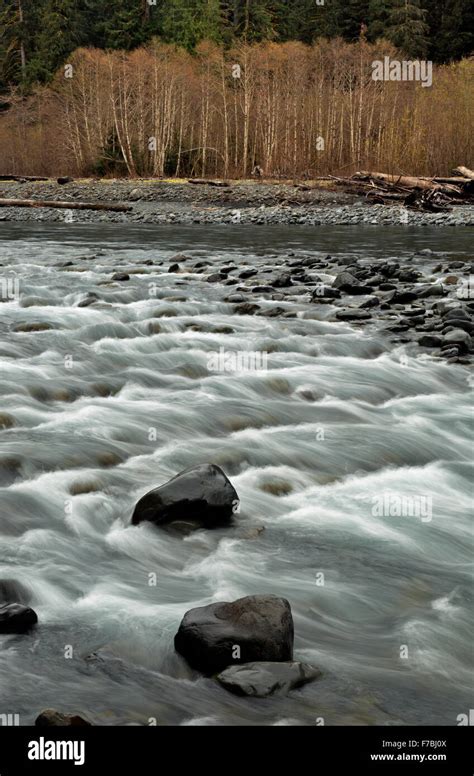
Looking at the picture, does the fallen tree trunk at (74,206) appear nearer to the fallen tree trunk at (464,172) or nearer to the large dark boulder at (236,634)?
the fallen tree trunk at (464,172)

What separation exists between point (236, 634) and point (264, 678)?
192 millimetres

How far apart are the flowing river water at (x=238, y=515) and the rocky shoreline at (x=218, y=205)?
1643 cm

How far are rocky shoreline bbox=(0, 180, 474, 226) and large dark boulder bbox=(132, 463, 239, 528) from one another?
2121 cm

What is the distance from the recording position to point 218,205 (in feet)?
101

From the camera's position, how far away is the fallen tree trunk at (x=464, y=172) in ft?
97.6

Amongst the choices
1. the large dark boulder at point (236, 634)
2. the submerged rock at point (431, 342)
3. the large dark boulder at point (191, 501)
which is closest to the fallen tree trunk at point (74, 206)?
the submerged rock at point (431, 342)

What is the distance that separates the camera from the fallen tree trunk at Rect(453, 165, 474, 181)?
29.8m

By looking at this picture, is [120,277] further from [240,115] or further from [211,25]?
[211,25]

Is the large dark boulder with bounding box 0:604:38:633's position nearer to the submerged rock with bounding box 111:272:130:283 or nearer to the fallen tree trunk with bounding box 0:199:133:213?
the submerged rock with bounding box 111:272:130:283

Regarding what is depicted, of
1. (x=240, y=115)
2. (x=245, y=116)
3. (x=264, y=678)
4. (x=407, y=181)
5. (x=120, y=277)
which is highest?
(x=240, y=115)

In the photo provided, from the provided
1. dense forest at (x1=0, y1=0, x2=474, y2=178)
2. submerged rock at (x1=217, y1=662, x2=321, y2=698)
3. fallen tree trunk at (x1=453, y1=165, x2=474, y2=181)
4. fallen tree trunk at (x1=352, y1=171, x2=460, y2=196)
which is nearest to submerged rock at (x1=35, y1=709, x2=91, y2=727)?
submerged rock at (x1=217, y1=662, x2=321, y2=698)

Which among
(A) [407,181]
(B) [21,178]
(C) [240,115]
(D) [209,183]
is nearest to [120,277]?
(A) [407,181]
